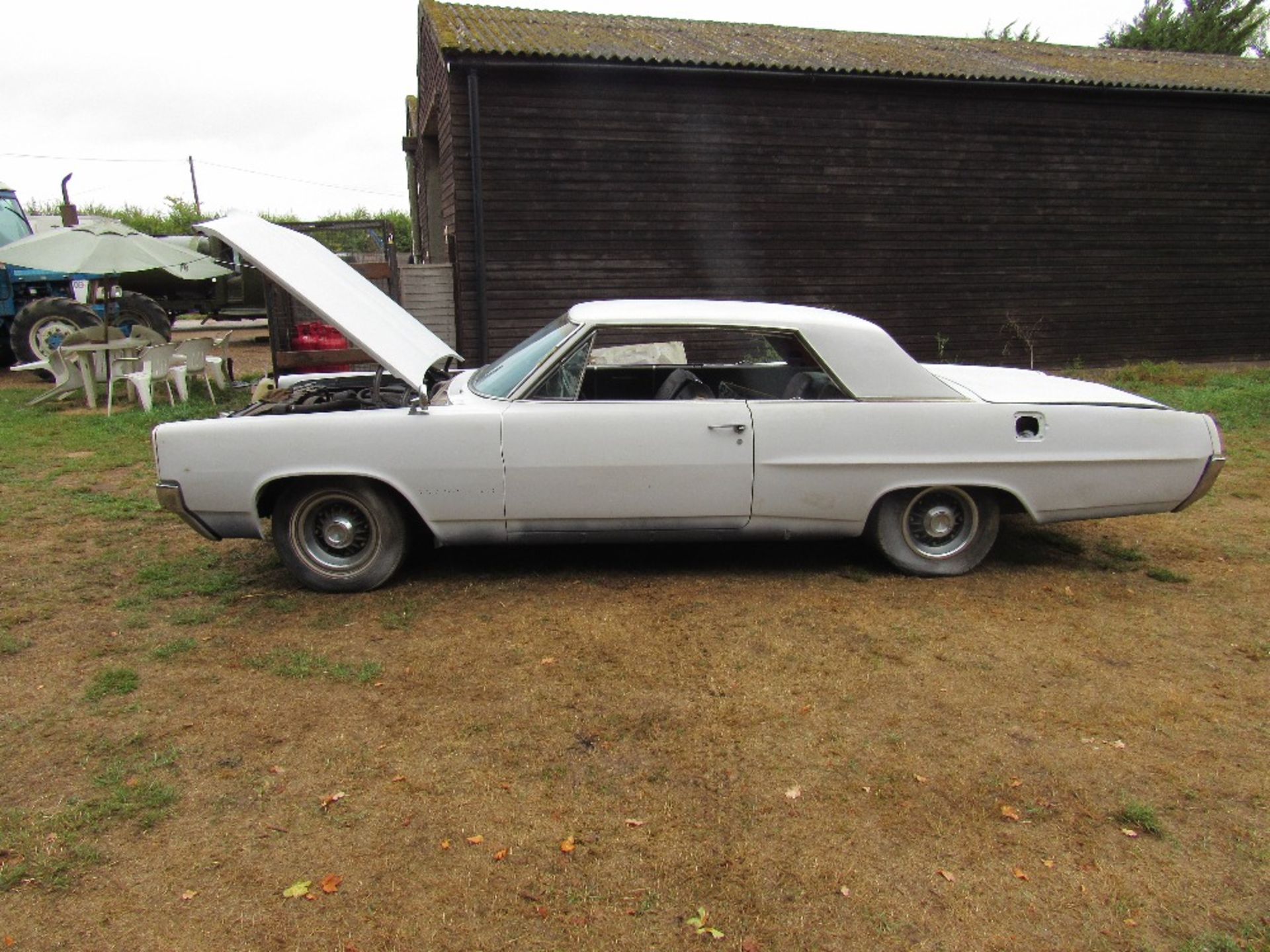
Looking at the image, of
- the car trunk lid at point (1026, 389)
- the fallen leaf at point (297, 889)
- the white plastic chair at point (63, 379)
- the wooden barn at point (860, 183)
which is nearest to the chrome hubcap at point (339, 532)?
the fallen leaf at point (297, 889)

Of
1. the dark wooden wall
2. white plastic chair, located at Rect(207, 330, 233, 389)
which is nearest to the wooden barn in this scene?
the dark wooden wall

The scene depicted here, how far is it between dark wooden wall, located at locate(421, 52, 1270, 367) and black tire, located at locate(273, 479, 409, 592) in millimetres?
6685

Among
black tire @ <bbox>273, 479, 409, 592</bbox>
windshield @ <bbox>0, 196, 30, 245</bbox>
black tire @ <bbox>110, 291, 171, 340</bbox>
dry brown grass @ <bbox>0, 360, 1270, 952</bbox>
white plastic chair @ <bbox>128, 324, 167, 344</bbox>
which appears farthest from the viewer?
windshield @ <bbox>0, 196, 30, 245</bbox>

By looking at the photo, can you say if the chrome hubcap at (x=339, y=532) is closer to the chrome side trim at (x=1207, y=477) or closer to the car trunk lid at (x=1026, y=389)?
the car trunk lid at (x=1026, y=389)

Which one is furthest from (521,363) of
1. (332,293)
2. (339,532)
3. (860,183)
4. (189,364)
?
(860,183)

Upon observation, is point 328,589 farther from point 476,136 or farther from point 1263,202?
point 1263,202

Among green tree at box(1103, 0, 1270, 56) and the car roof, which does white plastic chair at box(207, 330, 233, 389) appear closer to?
the car roof

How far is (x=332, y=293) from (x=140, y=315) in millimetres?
10187

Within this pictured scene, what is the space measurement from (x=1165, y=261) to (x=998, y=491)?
10.3 m

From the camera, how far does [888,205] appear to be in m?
11.7

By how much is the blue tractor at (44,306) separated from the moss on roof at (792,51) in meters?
5.47

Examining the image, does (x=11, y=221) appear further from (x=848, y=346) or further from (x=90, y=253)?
(x=848, y=346)

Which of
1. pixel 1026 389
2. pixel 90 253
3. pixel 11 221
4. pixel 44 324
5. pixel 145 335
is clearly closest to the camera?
pixel 1026 389

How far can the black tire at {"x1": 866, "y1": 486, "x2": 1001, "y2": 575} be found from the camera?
4.54 m
